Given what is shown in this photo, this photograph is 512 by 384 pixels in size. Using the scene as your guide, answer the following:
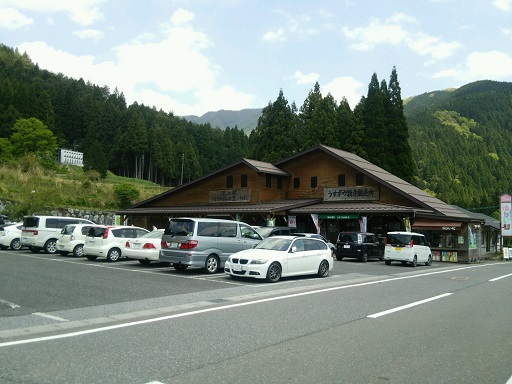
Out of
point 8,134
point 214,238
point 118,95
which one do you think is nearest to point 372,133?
point 214,238

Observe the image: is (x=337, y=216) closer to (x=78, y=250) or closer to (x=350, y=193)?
(x=350, y=193)

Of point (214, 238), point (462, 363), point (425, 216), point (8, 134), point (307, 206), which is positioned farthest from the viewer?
point (8, 134)

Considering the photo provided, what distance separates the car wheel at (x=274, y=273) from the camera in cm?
1503

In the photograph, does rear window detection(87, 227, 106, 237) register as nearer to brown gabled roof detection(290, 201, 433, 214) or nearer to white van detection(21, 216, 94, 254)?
white van detection(21, 216, 94, 254)

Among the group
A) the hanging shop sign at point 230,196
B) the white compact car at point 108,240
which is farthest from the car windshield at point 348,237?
the hanging shop sign at point 230,196

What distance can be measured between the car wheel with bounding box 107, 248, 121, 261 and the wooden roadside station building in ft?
48.7

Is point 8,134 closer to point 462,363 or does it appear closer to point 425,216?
point 425,216

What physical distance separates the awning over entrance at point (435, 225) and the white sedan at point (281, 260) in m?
17.1

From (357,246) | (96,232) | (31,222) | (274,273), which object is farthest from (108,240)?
(357,246)

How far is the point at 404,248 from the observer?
25.5 meters

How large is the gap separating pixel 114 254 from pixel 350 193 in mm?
22078

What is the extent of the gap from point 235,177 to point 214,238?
25.3m

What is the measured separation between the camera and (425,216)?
Result: 32.8 metres

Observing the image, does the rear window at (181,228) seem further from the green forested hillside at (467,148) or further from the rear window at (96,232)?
the green forested hillside at (467,148)
